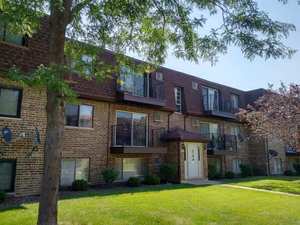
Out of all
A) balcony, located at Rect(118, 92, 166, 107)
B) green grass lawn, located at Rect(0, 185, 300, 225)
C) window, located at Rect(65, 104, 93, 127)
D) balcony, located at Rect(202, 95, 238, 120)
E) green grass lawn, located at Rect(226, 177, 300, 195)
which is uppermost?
balcony, located at Rect(202, 95, 238, 120)

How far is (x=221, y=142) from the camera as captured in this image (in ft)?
72.8

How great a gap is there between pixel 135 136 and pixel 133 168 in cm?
181

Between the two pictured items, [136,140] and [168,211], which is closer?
[168,211]

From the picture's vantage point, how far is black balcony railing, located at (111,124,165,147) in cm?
1580

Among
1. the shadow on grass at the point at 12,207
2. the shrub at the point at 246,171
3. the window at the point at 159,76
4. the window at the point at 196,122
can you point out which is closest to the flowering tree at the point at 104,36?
the shadow on grass at the point at 12,207

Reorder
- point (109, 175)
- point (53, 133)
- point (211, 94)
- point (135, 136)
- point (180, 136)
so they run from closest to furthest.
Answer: point (53, 133), point (109, 175), point (135, 136), point (180, 136), point (211, 94)

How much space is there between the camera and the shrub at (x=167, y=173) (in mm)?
16844

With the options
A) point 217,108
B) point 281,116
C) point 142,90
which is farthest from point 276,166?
point 142,90

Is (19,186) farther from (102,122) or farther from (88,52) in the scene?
(88,52)

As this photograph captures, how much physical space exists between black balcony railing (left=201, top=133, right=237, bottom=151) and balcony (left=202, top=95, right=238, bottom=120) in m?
1.50

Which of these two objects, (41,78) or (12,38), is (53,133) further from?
(12,38)

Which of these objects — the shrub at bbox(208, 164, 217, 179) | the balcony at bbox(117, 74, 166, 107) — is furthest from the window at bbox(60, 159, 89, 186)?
the shrub at bbox(208, 164, 217, 179)

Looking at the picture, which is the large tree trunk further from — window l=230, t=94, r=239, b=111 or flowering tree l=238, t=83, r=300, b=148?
window l=230, t=94, r=239, b=111

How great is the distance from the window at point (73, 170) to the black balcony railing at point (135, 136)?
2.00 m
